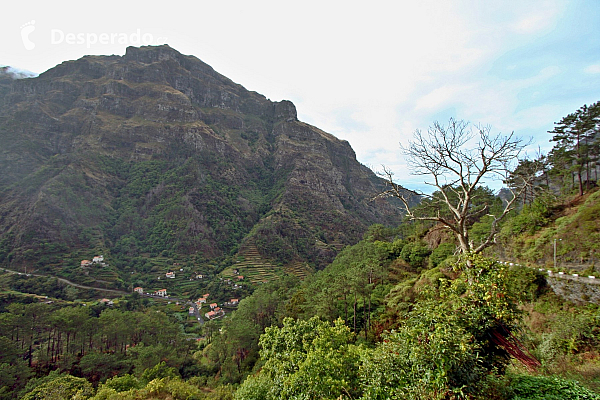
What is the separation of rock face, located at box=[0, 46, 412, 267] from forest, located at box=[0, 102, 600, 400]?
6099 cm

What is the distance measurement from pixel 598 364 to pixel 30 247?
369ft

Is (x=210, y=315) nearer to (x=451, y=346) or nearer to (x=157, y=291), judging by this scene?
(x=157, y=291)

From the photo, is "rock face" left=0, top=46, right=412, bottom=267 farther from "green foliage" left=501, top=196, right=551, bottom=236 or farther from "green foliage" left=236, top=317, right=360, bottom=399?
"green foliage" left=236, top=317, right=360, bottom=399

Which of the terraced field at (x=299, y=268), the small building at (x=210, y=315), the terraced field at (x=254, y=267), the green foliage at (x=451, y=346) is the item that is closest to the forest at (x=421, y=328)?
the green foliage at (x=451, y=346)

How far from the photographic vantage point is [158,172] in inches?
4948

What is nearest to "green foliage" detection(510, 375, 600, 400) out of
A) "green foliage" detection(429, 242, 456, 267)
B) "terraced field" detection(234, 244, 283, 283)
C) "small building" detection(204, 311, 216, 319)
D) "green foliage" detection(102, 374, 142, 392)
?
"green foliage" detection(429, 242, 456, 267)

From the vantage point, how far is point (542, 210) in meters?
19.9

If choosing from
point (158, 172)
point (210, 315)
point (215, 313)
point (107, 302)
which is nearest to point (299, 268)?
point (215, 313)

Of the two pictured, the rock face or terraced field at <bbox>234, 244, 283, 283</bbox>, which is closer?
terraced field at <bbox>234, 244, 283, 283</bbox>

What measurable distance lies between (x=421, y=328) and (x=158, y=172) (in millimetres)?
141351

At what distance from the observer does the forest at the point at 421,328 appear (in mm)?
4934

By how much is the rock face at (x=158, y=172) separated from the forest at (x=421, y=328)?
200ft

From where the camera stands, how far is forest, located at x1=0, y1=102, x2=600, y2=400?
493 cm

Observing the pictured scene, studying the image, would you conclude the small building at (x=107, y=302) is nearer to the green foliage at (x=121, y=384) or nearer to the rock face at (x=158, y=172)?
the rock face at (x=158, y=172)
